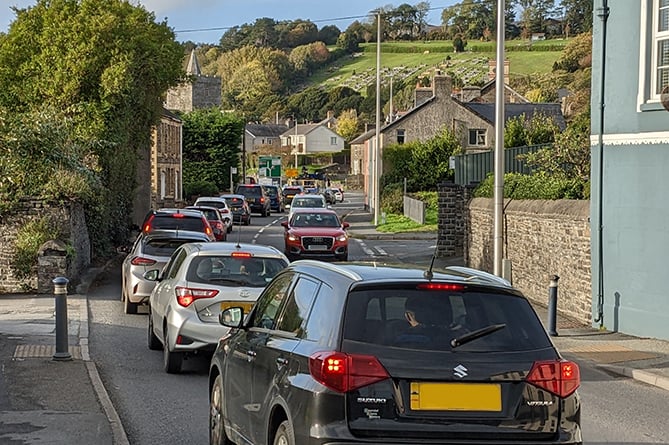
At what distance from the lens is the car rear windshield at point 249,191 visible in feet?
204

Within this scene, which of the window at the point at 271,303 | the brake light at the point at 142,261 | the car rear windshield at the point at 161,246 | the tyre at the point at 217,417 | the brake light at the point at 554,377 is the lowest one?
the tyre at the point at 217,417

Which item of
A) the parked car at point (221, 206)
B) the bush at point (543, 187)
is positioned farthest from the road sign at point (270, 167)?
the bush at point (543, 187)

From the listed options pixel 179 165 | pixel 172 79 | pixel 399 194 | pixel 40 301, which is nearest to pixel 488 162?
pixel 172 79

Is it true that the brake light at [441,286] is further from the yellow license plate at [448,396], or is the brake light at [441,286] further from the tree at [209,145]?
the tree at [209,145]

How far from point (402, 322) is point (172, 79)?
30.3 m

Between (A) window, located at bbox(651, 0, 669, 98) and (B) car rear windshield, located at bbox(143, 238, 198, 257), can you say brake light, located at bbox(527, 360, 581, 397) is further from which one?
(B) car rear windshield, located at bbox(143, 238, 198, 257)

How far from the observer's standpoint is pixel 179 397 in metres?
11.4

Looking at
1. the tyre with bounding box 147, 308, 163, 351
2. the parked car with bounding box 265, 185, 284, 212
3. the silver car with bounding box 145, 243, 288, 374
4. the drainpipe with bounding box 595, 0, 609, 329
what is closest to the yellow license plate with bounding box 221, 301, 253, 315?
the silver car with bounding box 145, 243, 288, 374

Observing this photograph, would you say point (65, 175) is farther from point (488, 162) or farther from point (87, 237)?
point (488, 162)

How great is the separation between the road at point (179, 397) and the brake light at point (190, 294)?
0.93 m

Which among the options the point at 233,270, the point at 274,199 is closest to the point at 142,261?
the point at 233,270

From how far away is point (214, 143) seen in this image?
7512cm

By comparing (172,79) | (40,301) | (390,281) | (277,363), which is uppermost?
(172,79)

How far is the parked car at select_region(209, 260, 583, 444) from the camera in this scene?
5879 mm
